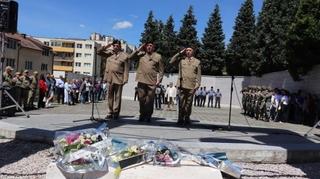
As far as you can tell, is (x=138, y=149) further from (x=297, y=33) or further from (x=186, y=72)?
(x=297, y=33)

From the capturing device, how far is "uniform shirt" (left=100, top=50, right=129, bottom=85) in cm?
1375

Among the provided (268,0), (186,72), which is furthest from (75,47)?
(186,72)

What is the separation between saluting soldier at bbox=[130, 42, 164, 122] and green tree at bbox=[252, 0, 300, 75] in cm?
2594

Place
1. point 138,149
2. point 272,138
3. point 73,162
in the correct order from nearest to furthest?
point 73,162, point 138,149, point 272,138

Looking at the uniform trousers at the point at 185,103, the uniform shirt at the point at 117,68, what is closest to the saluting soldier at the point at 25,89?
the uniform shirt at the point at 117,68

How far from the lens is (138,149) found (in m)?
7.12

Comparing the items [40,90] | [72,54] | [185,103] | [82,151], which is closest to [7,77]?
[40,90]

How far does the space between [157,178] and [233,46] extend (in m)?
57.5

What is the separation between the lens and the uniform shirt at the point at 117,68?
13750 mm

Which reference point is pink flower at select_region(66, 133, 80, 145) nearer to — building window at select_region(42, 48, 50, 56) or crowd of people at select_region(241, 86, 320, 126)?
crowd of people at select_region(241, 86, 320, 126)

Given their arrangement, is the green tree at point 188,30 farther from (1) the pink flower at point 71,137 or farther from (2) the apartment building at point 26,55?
(1) the pink flower at point 71,137

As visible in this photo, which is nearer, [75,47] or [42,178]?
[42,178]

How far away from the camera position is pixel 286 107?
2775 cm

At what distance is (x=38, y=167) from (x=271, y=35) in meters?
37.5
